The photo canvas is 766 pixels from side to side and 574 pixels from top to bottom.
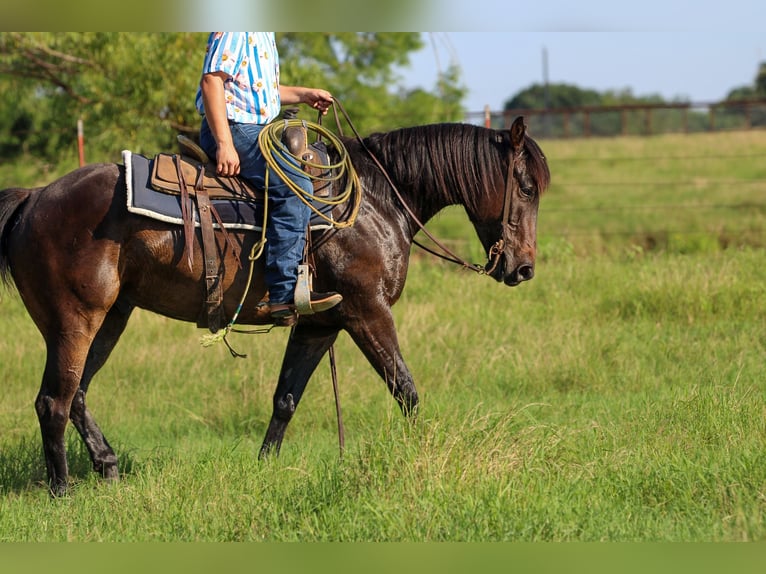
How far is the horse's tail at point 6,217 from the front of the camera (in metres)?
5.44

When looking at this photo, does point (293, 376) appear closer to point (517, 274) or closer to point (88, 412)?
point (88, 412)

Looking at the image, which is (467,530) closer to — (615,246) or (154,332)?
(154,332)

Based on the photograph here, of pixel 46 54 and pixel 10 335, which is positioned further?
pixel 46 54

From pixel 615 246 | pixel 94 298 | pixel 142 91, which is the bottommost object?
pixel 615 246

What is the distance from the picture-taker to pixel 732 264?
→ 33.7 ft

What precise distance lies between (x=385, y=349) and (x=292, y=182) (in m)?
1.11

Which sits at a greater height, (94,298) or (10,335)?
(94,298)

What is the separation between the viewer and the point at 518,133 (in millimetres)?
5602

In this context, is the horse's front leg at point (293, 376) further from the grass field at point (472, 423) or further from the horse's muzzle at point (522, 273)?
the horse's muzzle at point (522, 273)

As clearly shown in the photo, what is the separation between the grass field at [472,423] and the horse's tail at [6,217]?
52.2 inches

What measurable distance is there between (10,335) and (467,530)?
21.6 ft

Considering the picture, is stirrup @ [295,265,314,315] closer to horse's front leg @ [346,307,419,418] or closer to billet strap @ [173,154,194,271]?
horse's front leg @ [346,307,419,418]

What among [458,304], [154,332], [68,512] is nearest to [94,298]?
[68,512]

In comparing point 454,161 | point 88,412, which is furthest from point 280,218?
point 88,412
